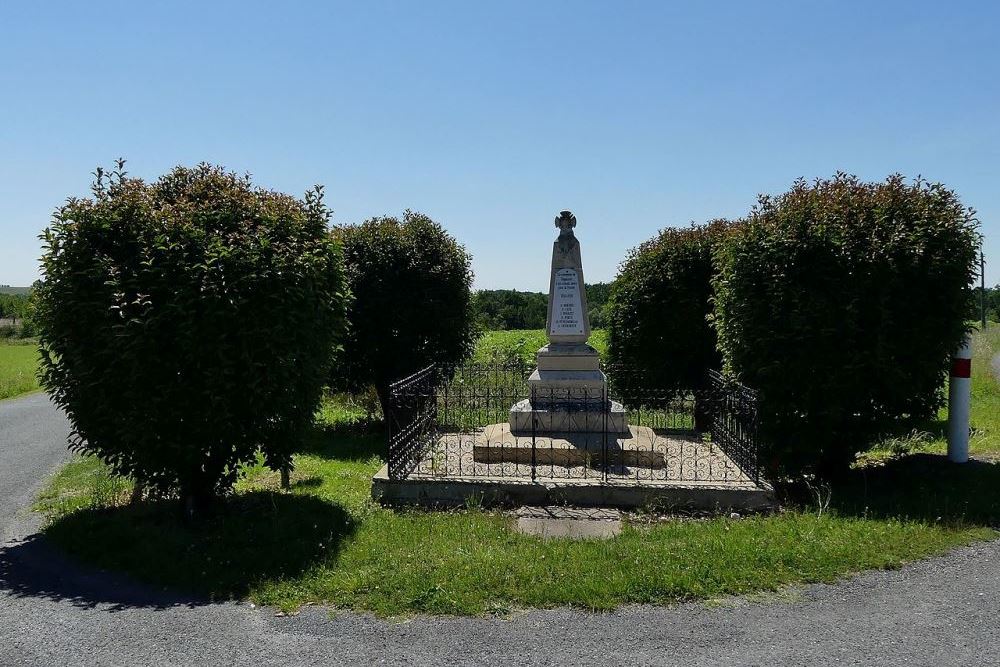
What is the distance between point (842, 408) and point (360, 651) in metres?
5.96

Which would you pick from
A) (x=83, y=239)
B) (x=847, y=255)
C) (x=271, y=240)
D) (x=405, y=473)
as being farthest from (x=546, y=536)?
(x=83, y=239)

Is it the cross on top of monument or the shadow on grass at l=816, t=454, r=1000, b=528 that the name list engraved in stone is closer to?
the cross on top of monument

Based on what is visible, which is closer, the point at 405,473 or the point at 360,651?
the point at 360,651

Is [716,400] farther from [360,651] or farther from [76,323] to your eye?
[76,323]

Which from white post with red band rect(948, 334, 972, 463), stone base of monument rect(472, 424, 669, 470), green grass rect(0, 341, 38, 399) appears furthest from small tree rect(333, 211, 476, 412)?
white post with red band rect(948, 334, 972, 463)

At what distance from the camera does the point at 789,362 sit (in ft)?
25.3

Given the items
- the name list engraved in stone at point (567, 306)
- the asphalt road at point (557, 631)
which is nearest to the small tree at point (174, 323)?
the asphalt road at point (557, 631)

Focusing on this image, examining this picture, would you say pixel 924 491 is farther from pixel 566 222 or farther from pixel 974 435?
pixel 566 222

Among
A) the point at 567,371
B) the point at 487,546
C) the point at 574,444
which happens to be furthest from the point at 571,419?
the point at 487,546

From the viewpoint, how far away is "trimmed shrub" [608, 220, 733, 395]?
40.1 ft

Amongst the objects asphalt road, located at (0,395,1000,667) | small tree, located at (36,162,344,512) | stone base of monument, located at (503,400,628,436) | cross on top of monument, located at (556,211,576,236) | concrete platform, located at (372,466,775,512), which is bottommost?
asphalt road, located at (0,395,1000,667)

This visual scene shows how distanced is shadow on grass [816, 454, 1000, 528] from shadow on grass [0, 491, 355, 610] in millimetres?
5483

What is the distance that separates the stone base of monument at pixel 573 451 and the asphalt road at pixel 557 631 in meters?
3.56

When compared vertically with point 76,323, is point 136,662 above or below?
below
